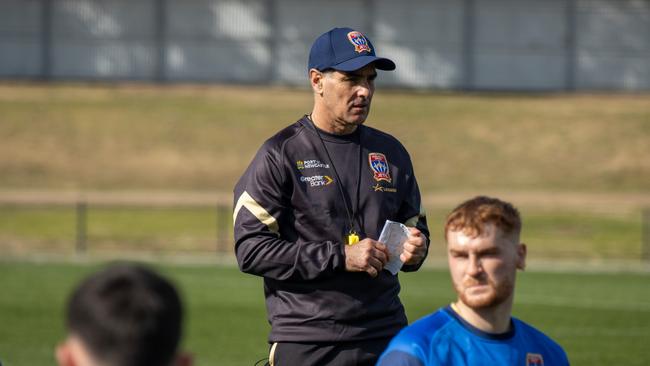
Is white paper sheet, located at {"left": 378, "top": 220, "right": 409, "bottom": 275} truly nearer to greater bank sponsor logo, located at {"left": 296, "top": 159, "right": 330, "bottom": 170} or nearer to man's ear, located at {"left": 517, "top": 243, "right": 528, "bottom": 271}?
greater bank sponsor logo, located at {"left": 296, "top": 159, "right": 330, "bottom": 170}

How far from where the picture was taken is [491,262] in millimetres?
4105

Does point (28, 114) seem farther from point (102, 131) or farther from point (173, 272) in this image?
point (173, 272)

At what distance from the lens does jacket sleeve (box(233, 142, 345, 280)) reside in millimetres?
5410

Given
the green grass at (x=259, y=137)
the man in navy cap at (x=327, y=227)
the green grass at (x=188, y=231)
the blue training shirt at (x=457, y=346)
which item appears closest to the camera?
the blue training shirt at (x=457, y=346)

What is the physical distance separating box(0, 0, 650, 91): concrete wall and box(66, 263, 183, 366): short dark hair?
47.4m

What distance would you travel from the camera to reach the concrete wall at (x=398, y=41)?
163 ft

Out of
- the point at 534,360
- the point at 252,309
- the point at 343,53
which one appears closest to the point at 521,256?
the point at 534,360

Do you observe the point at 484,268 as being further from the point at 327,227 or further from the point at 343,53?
the point at 343,53

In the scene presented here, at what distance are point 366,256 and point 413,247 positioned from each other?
0.95 ft

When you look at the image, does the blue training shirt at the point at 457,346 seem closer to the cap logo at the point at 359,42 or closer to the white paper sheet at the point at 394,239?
the white paper sheet at the point at 394,239

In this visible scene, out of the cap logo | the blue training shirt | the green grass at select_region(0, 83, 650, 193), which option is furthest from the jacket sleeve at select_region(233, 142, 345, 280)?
the green grass at select_region(0, 83, 650, 193)

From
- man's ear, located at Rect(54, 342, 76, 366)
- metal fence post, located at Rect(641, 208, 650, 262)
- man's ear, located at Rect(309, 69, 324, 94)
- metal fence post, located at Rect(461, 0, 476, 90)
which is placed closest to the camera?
man's ear, located at Rect(54, 342, 76, 366)

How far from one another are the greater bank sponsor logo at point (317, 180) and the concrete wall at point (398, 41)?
4450 centimetres

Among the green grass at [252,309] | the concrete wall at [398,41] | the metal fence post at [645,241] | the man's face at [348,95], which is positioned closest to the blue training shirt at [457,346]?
the man's face at [348,95]
